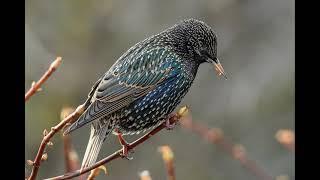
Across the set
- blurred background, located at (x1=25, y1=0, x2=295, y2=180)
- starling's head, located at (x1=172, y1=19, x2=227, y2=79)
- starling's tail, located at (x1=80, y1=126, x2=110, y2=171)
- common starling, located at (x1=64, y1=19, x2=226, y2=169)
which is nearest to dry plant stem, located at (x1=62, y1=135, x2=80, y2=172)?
starling's tail, located at (x1=80, y1=126, x2=110, y2=171)

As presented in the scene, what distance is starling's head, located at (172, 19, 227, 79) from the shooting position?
3887 mm

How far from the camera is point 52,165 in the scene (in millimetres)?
8375

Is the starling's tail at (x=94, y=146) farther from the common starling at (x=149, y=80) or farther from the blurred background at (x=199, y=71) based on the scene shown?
the blurred background at (x=199, y=71)

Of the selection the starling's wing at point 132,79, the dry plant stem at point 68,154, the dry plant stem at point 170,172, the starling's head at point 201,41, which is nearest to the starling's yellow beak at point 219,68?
the starling's head at point 201,41

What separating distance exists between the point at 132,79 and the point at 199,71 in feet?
13.9

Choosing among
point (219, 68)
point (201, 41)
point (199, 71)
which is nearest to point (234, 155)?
point (219, 68)

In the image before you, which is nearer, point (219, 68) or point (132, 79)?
point (219, 68)

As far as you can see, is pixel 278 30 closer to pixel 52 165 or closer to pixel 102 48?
pixel 102 48

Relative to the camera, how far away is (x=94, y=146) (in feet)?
11.8

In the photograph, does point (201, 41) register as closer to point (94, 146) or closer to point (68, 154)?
point (94, 146)

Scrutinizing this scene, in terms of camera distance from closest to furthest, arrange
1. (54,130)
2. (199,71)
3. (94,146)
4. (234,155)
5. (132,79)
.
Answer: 1. (54,130)
2. (94,146)
3. (234,155)
4. (132,79)
5. (199,71)

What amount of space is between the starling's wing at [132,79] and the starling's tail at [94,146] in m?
0.11
